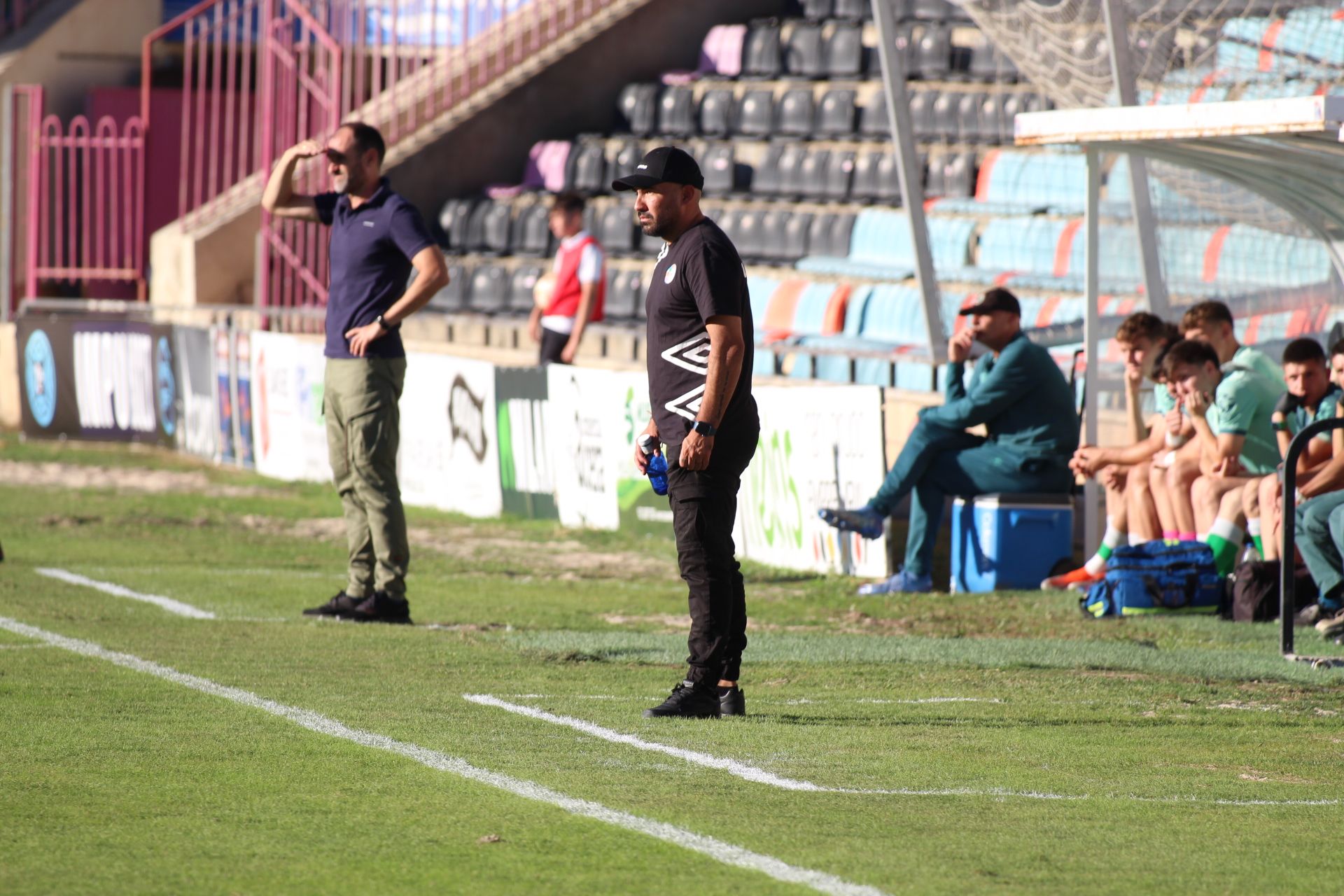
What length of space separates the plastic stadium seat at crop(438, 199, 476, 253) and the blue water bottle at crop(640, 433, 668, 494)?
17441 mm

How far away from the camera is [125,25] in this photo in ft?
97.8

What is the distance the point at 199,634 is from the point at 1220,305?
19.3 feet

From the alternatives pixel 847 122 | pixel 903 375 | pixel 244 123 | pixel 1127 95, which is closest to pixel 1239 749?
pixel 1127 95

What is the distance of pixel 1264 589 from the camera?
10.2m

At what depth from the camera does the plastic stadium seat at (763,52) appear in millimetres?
24062

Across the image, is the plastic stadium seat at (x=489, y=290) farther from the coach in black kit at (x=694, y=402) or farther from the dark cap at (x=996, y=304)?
the coach in black kit at (x=694, y=402)

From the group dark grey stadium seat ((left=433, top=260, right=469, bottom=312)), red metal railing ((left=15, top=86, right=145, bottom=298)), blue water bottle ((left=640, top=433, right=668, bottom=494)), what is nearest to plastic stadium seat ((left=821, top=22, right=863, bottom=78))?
dark grey stadium seat ((left=433, top=260, right=469, bottom=312))

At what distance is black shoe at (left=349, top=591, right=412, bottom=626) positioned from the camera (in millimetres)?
9984

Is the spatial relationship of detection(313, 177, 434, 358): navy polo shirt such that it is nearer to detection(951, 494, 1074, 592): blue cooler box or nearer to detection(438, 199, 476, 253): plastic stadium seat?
detection(951, 494, 1074, 592): blue cooler box

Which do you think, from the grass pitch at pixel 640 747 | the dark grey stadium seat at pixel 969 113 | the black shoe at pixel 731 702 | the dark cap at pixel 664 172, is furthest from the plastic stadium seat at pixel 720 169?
the black shoe at pixel 731 702

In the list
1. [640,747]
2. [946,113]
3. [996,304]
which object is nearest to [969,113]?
[946,113]

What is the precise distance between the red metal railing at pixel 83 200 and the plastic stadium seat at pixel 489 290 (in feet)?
14.9

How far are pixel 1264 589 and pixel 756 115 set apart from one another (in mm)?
14162

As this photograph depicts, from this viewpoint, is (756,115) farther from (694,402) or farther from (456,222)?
(694,402)
